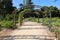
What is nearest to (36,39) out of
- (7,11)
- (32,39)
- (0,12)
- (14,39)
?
(32,39)

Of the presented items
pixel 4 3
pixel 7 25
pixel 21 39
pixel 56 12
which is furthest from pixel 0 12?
pixel 21 39

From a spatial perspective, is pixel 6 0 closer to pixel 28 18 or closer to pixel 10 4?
pixel 10 4

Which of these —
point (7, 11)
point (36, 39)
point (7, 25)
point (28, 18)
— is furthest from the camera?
point (28, 18)

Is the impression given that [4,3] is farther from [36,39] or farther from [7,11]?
[36,39]

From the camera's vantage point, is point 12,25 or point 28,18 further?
point 28,18

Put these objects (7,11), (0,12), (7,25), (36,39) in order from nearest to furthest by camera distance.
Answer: (36,39)
(7,25)
(0,12)
(7,11)

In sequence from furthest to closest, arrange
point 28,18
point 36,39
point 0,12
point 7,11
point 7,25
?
point 28,18
point 7,11
point 0,12
point 7,25
point 36,39

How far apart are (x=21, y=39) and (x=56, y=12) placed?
4209 centimetres

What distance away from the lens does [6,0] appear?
46.9 metres

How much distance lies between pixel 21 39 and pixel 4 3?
33.1 m

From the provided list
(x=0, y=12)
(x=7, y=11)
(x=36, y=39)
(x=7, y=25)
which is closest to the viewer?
(x=36, y=39)

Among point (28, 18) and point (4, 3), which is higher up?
point (4, 3)

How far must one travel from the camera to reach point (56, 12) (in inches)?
2184

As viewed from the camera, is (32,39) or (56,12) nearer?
(32,39)
